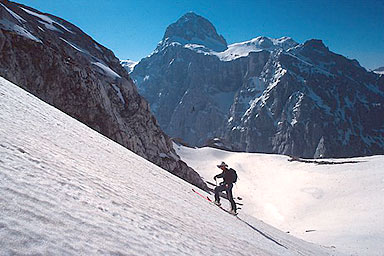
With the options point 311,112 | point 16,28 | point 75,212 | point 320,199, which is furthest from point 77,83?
point 311,112

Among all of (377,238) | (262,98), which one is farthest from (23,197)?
(262,98)

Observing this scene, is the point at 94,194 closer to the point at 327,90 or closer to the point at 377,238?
the point at 377,238

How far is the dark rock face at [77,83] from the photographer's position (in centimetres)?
1678

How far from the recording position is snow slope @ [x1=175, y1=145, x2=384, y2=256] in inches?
648

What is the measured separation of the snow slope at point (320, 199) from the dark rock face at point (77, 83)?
10185 millimetres

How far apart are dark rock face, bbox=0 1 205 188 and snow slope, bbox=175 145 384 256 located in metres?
10.2

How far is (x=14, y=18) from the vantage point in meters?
18.2

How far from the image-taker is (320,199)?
26656mm

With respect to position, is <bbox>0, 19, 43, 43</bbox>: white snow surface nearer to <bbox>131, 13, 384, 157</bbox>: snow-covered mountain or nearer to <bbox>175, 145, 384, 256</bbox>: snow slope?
<bbox>175, 145, 384, 256</bbox>: snow slope

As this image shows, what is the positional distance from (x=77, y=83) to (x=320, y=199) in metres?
25.6

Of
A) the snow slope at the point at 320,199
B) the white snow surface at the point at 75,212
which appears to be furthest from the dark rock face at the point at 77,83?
the white snow surface at the point at 75,212

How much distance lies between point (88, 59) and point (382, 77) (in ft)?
757

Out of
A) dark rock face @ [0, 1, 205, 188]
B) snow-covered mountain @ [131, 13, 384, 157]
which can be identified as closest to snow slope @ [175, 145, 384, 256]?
dark rock face @ [0, 1, 205, 188]

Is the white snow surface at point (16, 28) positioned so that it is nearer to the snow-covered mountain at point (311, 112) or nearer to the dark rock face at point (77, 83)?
the dark rock face at point (77, 83)
